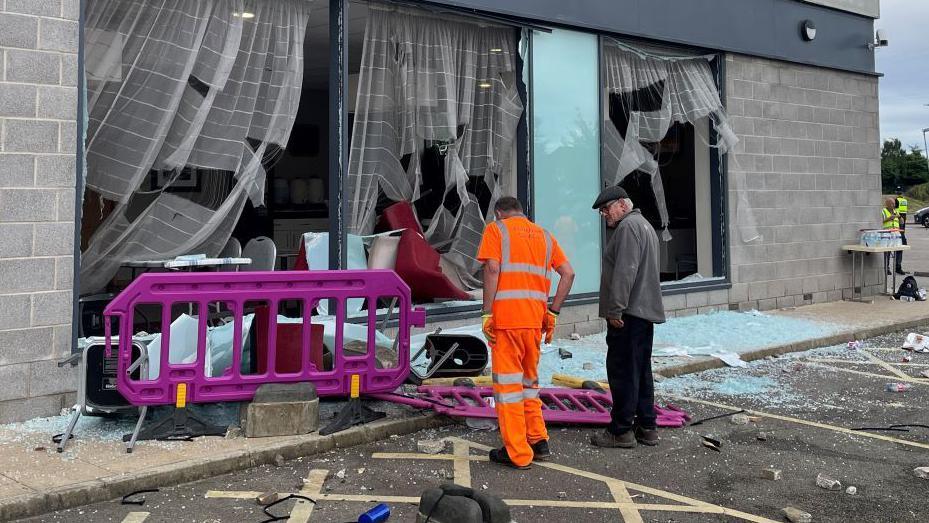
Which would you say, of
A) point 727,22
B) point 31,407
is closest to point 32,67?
point 31,407

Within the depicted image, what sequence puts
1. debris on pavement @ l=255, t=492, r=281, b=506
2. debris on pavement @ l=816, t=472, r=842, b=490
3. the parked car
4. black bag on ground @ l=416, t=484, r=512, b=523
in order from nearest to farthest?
1. black bag on ground @ l=416, t=484, r=512, b=523
2. debris on pavement @ l=255, t=492, r=281, b=506
3. debris on pavement @ l=816, t=472, r=842, b=490
4. the parked car

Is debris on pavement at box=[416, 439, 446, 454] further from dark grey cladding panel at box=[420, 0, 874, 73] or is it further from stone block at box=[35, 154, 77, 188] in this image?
dark grey cladding panel at box=[420, 0, 874, 73]

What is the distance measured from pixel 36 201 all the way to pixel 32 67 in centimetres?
101

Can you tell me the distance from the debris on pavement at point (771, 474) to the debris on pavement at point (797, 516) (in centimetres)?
67

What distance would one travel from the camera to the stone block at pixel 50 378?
6297mm

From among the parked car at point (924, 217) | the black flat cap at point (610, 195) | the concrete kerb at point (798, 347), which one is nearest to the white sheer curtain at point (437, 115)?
the concrete kerb at point (798, 347)

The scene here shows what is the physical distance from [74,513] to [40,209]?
8.80 feet

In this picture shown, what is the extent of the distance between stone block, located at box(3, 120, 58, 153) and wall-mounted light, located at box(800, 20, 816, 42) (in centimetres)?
1124

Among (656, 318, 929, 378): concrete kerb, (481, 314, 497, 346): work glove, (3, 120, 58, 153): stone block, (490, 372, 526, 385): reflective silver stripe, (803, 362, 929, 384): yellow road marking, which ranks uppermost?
(3, 120, 58, 153): stone block

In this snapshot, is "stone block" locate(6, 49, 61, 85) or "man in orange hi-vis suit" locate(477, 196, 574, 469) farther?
"stone block" locate(6, 49, 61, 85)

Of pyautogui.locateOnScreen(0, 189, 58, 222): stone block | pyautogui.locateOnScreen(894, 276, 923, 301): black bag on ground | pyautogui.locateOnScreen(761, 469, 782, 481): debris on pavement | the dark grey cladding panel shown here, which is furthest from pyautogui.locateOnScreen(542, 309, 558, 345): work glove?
pyautogui.locateOnScreen(894, 276, 923, 301): black bag on ground

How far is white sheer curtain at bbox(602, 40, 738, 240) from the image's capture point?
11227 mm

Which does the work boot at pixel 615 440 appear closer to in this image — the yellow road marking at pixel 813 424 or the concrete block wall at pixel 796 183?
the yellow road marking at pixel 813 424

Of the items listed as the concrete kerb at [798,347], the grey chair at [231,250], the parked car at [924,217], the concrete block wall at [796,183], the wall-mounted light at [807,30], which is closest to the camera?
the grey chair at [231,250]
